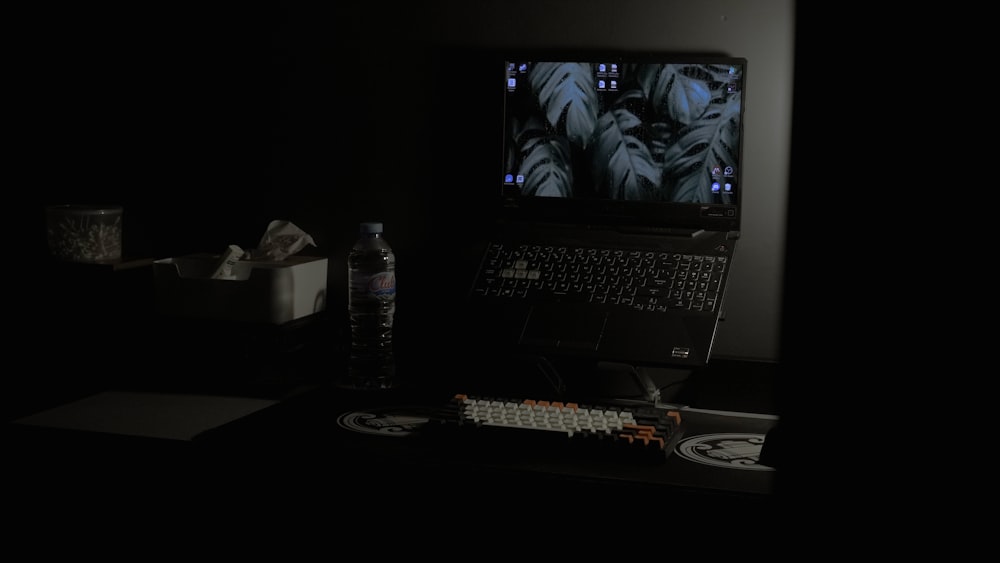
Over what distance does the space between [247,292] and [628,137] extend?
761 millimetres

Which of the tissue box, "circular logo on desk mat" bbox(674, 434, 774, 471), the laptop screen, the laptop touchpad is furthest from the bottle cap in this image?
"circular logo on desk mat" bbox(674, 434, 774, 471)

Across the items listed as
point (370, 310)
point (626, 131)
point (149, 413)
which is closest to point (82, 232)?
point (149, 413)

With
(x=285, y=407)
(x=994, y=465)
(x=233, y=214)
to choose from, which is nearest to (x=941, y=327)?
(x=994, y=465)

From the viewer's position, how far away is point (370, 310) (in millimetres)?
2064

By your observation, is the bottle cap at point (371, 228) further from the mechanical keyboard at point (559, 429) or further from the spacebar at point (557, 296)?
the mechanical keyboard at point (559, 429)

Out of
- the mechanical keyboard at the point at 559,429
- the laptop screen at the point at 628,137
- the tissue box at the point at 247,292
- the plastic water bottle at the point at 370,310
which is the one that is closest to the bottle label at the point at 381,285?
the plastic water bottle at the point at 370,310

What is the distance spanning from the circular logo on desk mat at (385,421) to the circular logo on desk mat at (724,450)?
0.41 m

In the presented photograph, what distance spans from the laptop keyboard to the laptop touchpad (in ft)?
0.09

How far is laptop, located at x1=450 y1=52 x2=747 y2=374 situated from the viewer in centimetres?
184

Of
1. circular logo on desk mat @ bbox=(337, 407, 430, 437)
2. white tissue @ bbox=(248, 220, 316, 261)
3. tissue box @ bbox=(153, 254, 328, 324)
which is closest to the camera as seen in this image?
circular logo on desk mat @ bbox=(337, 407, 430, 437)

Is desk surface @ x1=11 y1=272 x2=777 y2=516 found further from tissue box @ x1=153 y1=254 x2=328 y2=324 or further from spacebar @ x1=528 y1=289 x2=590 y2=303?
spacebar @ x1=528 y1=289 x2=590 y2=303

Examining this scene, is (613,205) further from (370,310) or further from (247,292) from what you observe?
(247,292)

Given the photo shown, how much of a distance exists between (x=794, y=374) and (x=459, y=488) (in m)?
0.88

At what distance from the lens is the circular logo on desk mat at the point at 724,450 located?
4.93 ft
